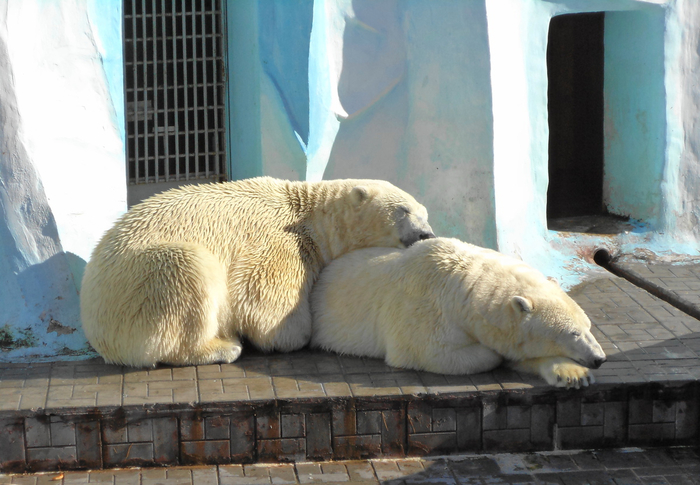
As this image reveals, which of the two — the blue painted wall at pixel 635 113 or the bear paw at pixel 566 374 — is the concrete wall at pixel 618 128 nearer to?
the blue painted wall at pixel 635 113

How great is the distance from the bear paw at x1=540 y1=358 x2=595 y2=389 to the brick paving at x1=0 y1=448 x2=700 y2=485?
0.35 metres

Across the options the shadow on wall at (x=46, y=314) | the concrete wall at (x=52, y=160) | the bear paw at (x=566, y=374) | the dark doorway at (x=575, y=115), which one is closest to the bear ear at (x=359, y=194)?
the bear paw at (x=566, y=374)

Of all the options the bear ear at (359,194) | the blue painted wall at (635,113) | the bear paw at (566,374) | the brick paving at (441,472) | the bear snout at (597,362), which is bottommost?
the brick paving at (441,472)

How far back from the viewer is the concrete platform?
376 cm

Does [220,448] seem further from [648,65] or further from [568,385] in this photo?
[648,65]

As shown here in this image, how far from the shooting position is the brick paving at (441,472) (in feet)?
12.2

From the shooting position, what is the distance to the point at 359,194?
14.8ft

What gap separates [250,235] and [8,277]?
1328 mm

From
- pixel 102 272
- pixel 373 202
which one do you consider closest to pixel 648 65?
pixel 373 202

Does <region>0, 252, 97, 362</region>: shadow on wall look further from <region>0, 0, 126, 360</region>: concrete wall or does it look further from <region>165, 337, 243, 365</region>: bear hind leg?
<region>165, 337, 243, 365</region>: bear hind leg

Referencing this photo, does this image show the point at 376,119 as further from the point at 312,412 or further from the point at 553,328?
the point at 312,412

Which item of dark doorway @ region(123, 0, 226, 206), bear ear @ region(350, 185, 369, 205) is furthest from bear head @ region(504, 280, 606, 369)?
dark doorway @ region(123, 0, 226, 206)

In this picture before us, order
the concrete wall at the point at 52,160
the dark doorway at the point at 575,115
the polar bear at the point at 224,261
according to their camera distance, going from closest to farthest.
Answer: the polar bear at the point at 224,261 < the concrete wall at the point at 52,160 < the dark doorway at the point at 575,115

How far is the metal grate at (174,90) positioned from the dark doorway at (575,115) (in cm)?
288
